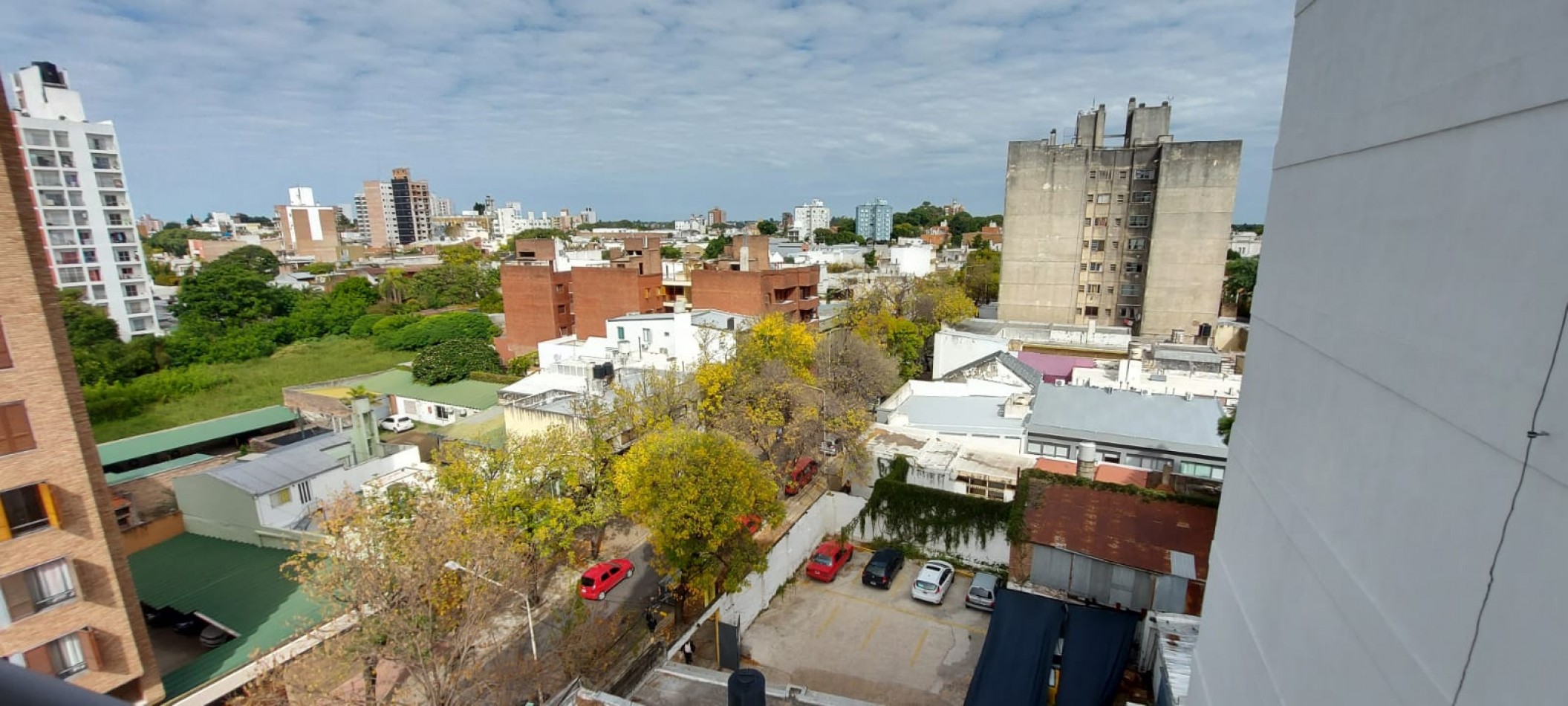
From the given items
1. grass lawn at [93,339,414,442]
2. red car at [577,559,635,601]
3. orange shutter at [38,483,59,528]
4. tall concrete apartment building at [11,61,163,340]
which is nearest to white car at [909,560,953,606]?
red car at [577,559,635,601]

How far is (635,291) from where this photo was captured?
40.3 meters

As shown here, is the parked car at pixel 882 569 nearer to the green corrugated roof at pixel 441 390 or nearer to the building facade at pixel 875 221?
the green corrugated roof at pixel 441 390

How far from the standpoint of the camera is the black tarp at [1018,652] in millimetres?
11680

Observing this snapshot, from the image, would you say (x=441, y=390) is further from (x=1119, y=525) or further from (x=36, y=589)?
(x=1119, y=525)

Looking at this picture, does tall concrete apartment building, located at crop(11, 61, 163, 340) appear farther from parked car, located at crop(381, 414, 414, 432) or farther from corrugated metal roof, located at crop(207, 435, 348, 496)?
corrugated metal roof, located at crop(207, 435, 348, 496)

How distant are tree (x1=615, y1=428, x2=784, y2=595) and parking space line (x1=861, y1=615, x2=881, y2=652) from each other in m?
2.83

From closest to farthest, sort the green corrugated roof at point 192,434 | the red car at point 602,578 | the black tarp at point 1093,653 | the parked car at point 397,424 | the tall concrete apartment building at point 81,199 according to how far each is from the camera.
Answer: the black tarp at point 1093,653
the red car at point 602,578
the green corrugated roof at point 192,434
the parked car at point 397,424
the tall concrete apartment building at point 81,199

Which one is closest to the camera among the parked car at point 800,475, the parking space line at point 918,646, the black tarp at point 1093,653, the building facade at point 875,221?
the black tarp at point 1093,653

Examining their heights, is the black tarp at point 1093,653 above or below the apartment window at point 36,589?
below

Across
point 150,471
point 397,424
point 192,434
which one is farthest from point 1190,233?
point 192,434

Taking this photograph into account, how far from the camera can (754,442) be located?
901 inches

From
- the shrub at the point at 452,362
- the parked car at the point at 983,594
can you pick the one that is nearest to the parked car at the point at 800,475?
the parked car at the point at 983,594

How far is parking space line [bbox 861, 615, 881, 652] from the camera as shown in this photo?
49.7 ft

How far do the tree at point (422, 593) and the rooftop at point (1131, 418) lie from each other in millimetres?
16224
